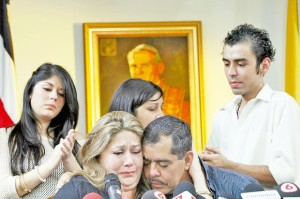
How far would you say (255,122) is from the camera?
10.6 feet

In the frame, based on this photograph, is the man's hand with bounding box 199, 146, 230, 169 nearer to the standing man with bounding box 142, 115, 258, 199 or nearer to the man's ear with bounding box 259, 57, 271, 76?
the standing man with bounding box 142, 115, 258, 199

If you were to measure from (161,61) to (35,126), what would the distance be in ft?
8.91

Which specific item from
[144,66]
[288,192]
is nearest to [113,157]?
[288,192]

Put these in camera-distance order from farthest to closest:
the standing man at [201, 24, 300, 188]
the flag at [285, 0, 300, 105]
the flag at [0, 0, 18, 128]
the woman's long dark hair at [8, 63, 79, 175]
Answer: the flag at [285, 0, 300, 105]
the flag at [0, 0, 18, 128]
the standing man at [201, 24, 300, 188]
the woman's long dark hair at [8, 63, 79, 175]

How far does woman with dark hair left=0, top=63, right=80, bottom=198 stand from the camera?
9.17 feet

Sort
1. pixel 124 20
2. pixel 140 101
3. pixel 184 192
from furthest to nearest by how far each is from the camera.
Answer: pixel 124 20
pixel 140 101
pixel 184 192

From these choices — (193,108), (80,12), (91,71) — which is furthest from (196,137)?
(80,12)

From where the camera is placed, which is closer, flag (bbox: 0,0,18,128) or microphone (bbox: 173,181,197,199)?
microphone (bbox: 173,181,197,199)

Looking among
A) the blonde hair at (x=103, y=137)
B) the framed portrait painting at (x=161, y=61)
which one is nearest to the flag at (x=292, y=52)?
the framed portrait painting at (x=161, y=61)

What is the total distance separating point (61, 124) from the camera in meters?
3.12

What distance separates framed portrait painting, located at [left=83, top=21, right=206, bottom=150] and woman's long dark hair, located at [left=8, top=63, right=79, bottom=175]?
92.0 inches

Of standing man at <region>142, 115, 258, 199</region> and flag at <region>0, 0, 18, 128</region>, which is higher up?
flag at <region>0, 0, 18, 128</region>

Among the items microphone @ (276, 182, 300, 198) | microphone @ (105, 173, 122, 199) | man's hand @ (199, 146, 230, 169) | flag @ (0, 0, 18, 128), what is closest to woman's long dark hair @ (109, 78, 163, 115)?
man's hand @ (199, 146, 230, 169)

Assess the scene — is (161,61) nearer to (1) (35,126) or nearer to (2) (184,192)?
(1) (35,126)
